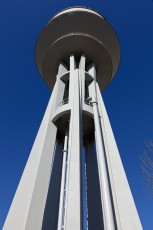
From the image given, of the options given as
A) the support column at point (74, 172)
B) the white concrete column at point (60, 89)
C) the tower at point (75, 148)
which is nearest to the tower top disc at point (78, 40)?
the tower at point (75, 148)

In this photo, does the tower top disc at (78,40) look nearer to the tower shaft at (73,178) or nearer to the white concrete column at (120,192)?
the tower shaft at (73,178)

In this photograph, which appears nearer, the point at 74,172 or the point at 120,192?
the point at 74,172

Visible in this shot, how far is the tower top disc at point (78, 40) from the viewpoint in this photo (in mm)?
14094

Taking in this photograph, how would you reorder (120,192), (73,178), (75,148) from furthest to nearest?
(75,148), (120,192), (73,178)

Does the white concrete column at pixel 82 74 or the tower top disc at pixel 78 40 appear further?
the tower top disc at pixel 78 40

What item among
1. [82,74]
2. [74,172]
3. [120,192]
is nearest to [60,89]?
[82,74]

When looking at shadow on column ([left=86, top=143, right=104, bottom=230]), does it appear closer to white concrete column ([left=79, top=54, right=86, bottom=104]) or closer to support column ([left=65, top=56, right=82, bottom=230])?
support column ([left=65, top=56, right=82, bottom=230])

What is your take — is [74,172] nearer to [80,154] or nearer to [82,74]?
[80,154]

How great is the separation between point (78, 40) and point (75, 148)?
894cm

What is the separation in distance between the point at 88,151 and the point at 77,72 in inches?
183

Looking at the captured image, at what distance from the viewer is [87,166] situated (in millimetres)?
9867

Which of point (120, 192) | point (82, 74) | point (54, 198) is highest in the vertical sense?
point (82, 74)

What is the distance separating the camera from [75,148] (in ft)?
25.0

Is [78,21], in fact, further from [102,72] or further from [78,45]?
[102,72]
